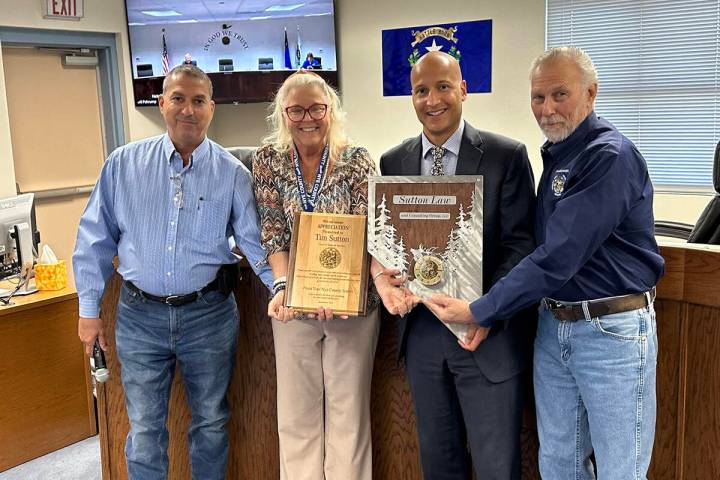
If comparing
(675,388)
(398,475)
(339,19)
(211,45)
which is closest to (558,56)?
(675,388)

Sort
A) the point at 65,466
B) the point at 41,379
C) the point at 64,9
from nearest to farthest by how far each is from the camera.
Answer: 1. the point at 65,466
2. the point at 41,379
3. the point at 64,9

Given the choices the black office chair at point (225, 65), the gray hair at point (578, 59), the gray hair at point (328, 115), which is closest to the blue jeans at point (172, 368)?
the gray hair at point (328, 115)

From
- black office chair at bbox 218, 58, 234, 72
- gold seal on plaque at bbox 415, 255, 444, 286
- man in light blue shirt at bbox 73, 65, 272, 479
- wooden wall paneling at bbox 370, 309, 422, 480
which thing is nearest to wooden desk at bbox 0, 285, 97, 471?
man in light blue shirt at bbox 73, 65, 272, 479

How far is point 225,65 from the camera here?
5.60 metres

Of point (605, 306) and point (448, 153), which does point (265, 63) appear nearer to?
point (448, 153)

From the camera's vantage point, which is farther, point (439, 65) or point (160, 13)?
point (160, 13)

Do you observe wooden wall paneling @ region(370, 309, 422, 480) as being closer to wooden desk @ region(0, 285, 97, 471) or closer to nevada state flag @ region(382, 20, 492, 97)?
wooden desk @ region(0, 285, 97, 471)

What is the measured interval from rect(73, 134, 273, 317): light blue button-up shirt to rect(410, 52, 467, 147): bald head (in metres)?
0.65

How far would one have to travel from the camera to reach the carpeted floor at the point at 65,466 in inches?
129

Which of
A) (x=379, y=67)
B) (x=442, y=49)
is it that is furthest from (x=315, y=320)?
(x=379, y=67)

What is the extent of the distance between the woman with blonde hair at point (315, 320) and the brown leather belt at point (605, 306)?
0.56 meters

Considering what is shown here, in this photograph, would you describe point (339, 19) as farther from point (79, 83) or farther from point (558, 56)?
point (558, 56)

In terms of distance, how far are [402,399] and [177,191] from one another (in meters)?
1.02

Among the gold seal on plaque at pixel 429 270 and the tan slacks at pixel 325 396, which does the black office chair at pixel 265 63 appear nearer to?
the tan slacks at pixel 325 396
